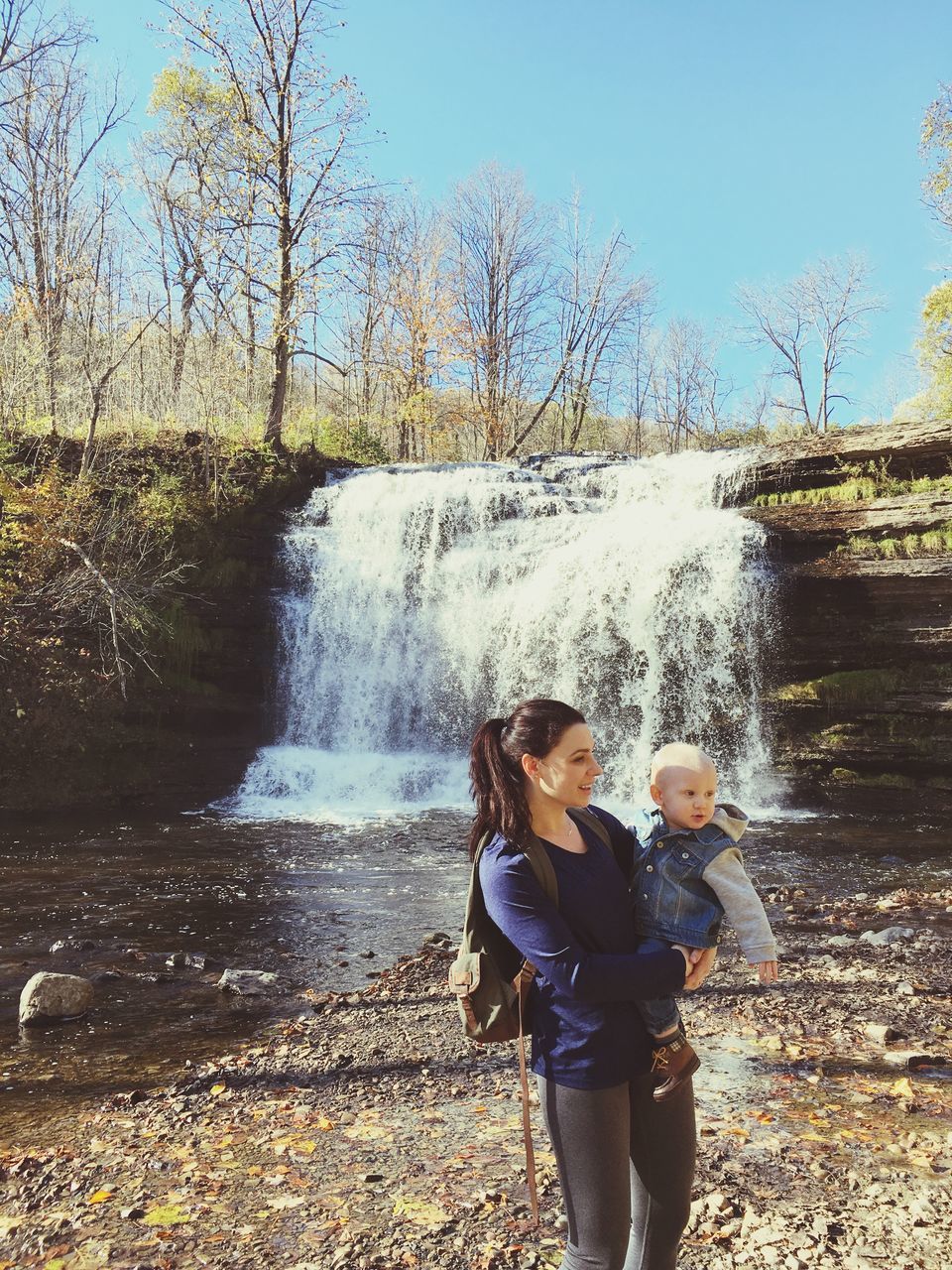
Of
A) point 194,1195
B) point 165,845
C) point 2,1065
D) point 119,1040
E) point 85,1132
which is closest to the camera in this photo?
point 194,1195

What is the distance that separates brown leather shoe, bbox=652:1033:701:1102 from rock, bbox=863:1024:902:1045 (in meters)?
3.20

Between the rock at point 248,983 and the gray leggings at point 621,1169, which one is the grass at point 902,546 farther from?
the gray leggings at point 621,1169

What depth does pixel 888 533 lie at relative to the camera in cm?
1416

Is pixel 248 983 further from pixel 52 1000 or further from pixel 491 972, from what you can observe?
pixel 491 972

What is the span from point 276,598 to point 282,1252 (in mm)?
14301

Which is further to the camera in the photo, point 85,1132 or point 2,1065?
point 2,1065

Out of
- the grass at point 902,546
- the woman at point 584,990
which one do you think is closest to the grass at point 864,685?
the grass at point 902,546

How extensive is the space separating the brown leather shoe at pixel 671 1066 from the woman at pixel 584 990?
4 centimetres

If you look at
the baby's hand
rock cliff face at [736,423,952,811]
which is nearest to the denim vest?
the baby's hand

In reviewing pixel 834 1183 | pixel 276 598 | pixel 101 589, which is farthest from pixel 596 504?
pixel 834 1183

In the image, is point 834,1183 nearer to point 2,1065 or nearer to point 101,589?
point 2,1065

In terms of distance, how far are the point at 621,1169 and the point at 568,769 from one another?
3.14 ft

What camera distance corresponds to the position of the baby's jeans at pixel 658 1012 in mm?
2143

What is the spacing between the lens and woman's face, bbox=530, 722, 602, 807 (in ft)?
7.22
